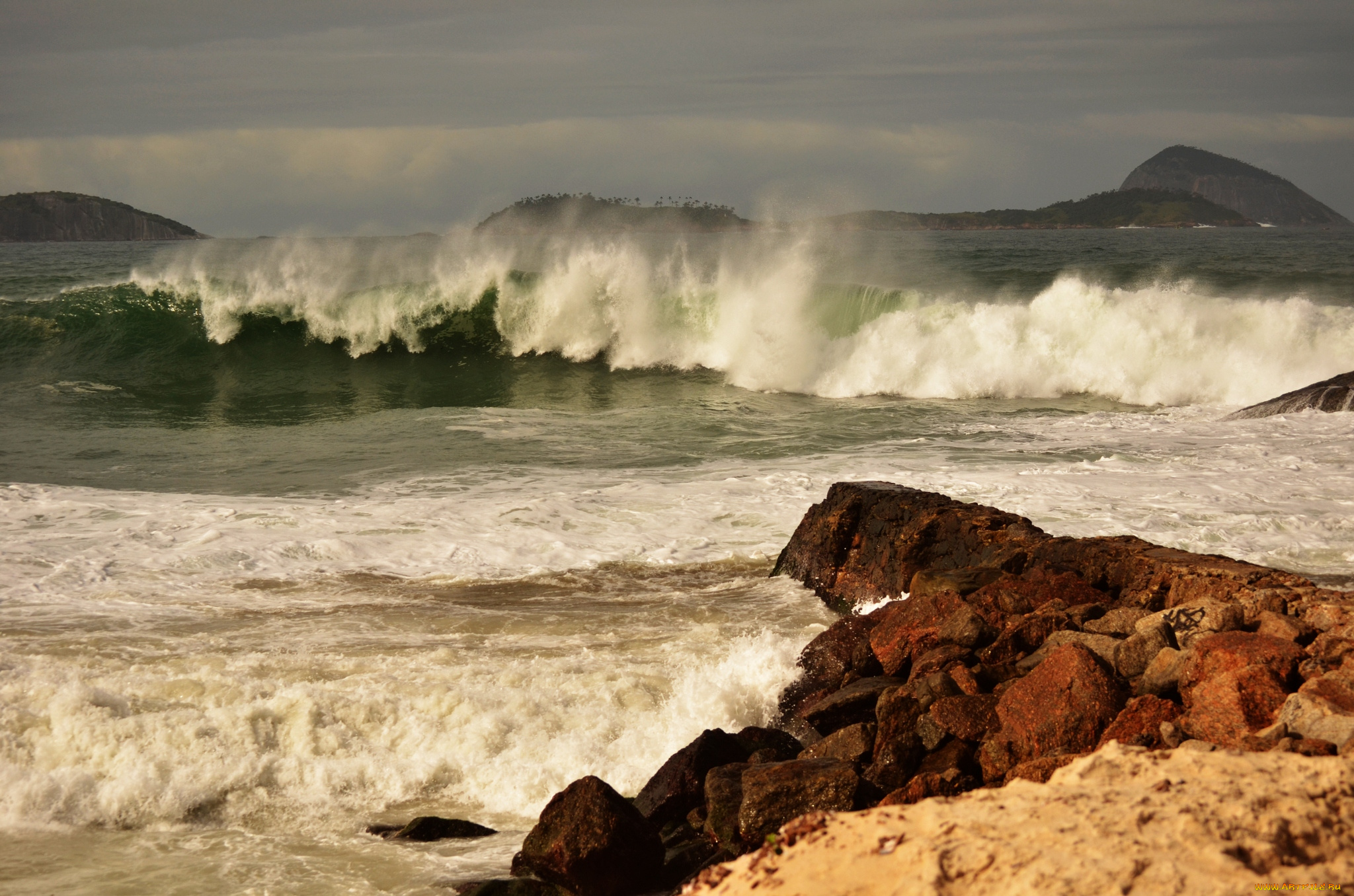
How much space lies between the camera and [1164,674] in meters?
4.45

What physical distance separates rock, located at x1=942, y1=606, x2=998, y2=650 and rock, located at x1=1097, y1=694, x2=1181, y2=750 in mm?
1135

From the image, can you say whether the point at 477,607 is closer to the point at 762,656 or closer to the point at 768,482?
the point at 762,656

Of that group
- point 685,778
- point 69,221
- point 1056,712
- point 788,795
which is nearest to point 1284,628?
point 1056,712

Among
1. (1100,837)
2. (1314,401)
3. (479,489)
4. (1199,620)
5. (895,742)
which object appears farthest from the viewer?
(1314,401)

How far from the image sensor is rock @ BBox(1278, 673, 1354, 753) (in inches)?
136

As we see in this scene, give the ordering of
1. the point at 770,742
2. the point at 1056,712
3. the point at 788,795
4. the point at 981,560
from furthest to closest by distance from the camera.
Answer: the point at 981,560 → the point at 770,742 → the point at 1056,712 → the point at 788,795

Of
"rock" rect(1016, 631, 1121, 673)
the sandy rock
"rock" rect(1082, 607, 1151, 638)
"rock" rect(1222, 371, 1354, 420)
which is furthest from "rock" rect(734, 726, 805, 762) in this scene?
"rock" rect(1222, 371, 1354, 420)

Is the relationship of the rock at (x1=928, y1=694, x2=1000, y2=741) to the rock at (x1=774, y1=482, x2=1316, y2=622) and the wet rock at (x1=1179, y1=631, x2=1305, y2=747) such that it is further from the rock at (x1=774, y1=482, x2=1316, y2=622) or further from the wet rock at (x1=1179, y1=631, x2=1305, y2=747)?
the rock at (x1=774, y1=482, x2=1316, y2=622)

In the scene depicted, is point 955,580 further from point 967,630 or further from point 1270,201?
point 1270,201

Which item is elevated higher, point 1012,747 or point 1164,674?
point 1164,674

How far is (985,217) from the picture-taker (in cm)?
13500

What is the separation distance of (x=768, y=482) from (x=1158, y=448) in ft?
17.3

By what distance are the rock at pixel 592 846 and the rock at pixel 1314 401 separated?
14102 millimetres

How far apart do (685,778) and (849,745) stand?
753mm
